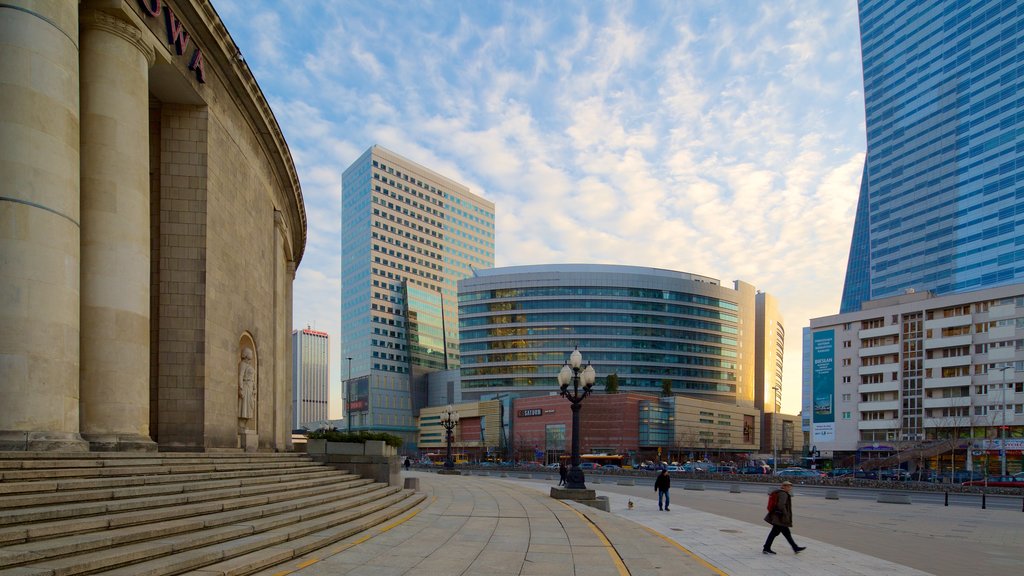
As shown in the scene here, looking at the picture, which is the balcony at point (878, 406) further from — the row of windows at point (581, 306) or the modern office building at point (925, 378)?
the row of windows at point (581, 306)

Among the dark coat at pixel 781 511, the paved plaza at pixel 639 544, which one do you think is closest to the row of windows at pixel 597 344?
the paved plaza at pixel 639 544

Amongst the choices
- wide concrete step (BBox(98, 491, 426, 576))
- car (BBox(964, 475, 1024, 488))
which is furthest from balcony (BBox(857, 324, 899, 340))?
wide concrete step (BBox(98, 491, 426, 576))

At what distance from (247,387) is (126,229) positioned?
10.8 metres

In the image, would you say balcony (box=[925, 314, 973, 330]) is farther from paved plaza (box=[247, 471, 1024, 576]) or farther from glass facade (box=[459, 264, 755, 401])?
paved plaza (box=[247, 471, 1024, 576])

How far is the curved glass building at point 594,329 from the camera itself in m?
141

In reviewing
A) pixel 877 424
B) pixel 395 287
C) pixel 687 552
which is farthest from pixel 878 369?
pixel 395 287

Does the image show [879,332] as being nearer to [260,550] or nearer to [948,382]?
[948,382]

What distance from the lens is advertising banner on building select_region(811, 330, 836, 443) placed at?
9950cm

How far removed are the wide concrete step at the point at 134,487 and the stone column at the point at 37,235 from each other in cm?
261

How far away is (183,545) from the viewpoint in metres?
10.6

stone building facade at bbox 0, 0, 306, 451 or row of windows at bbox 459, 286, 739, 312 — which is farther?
row of windows at bbox 459, 286, 739, 312

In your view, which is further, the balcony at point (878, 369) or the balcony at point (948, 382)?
the balcony at point (878, 369)

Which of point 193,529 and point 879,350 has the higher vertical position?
point 193,529

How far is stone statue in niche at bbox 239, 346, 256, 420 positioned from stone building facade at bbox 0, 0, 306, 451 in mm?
57
